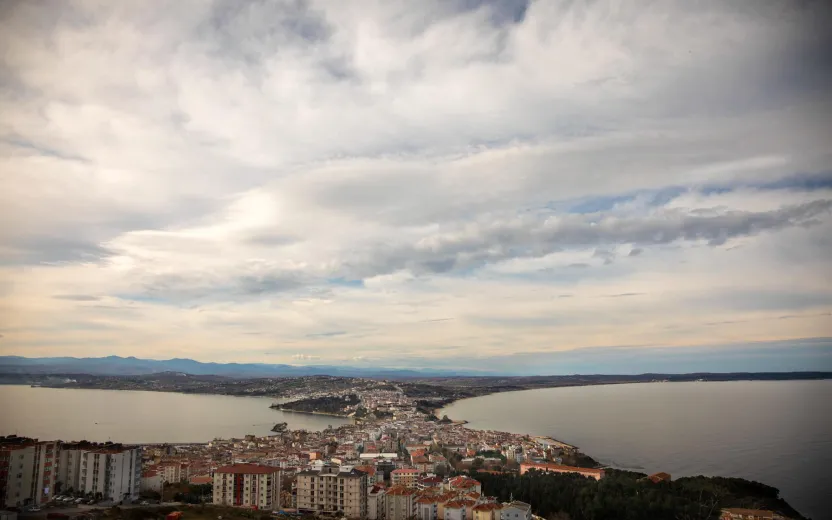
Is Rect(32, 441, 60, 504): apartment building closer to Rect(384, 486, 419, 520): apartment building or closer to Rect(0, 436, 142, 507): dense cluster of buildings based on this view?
Rect(0, 436, 142, 507): dense cluster of buildings

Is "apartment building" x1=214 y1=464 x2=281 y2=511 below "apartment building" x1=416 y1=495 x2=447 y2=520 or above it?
above

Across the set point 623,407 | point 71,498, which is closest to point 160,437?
point 71,498

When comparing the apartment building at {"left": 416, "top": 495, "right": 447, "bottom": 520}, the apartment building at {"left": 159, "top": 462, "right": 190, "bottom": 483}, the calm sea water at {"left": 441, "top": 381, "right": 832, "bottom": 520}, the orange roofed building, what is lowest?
the calm sea water at {"left": 441, "top": 381, "right": 832, "bottom": 520}

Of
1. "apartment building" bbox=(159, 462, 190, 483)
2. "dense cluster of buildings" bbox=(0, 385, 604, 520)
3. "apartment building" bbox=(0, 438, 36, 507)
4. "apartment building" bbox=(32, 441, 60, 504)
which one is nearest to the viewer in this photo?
"apartment building" bbox=(0, 438, 36, 507)

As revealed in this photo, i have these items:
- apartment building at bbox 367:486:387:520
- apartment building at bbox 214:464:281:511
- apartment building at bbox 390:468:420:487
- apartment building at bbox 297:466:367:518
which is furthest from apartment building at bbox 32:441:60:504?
apartment building at bbox 390:468:420:487

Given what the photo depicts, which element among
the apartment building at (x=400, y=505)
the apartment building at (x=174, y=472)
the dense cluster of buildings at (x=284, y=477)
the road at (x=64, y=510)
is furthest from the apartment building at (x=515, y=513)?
the apartment building at (x=174, y=472)

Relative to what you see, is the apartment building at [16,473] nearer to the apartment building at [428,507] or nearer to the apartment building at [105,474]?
the apartment building at [105,474]
